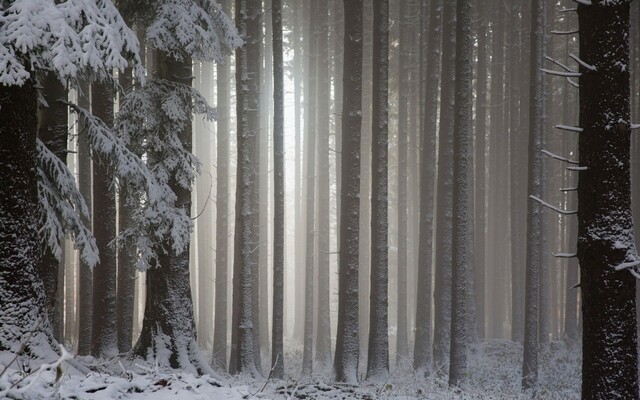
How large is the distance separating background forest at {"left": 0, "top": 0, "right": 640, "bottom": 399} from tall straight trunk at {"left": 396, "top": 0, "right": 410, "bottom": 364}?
0.13 meters

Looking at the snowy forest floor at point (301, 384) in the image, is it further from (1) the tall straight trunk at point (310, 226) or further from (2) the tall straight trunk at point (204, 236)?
(2) the tall straight trunk at point (204, 236)

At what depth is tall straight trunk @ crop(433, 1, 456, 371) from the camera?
15.0m

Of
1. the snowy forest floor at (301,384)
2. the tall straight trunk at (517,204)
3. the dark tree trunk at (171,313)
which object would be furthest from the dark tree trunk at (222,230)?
the tall straight trunk at (517,204)

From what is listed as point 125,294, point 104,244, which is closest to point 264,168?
point 125,294

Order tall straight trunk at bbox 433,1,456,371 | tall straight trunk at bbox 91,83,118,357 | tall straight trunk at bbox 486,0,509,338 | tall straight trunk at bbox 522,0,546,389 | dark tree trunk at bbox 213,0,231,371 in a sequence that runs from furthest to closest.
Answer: tall straight trunk at bbox 486,0,509,338, dark tree trunk at bbox 213,0,231,371, tall straight trunk at bbox 433,1,456,371, tall straight trunk at bbox 522,0,546,389, tall straight trunk at bbox 91,83,118,357

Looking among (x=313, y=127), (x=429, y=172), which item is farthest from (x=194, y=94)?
(x=313, y=127)

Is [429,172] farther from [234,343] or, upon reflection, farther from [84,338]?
[84,338]

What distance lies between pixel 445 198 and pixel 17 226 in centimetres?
1199

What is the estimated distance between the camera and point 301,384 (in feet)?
29.7

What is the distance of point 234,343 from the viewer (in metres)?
16.1

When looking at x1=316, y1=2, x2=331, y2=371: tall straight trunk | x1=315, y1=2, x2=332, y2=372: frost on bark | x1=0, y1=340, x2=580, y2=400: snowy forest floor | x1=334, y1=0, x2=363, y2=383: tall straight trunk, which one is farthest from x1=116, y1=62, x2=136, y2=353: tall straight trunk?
x1=315, y1=2, x2=332, y2=372: frost on bark

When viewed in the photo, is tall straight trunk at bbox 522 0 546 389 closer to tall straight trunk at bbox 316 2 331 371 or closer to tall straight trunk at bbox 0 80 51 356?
tall straight trunk at bbox 316 2 331 371

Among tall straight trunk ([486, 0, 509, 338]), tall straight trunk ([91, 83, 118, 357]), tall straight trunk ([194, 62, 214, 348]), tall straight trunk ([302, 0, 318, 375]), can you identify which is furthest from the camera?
tall straight trunk ([194, 62, 214, 348])

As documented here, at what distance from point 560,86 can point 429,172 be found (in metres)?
15.0
